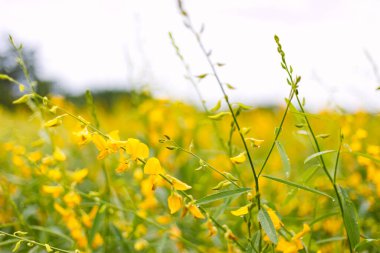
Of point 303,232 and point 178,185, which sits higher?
point 178,185

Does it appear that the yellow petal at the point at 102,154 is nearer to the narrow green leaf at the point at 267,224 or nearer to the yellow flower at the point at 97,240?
the narrow green leaf at the point at 267,224

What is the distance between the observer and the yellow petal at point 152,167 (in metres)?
1.09

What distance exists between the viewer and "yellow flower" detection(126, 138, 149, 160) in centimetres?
110

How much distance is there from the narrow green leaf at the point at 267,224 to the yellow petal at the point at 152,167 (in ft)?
0.76

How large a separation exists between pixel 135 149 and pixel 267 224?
32cm

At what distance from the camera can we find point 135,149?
1.11 metres

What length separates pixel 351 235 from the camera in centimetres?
113

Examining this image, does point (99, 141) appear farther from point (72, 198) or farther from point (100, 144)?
point (72, 198)

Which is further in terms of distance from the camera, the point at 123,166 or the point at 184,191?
the point at 184,191

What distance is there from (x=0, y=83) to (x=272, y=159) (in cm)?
805

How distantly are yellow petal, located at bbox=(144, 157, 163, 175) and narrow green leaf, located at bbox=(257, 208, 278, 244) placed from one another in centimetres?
23

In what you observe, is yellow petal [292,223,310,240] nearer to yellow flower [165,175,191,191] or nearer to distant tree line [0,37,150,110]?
yellow flower [165,175,191,191]

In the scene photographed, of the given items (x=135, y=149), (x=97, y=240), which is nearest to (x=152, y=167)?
(x=135, y=149)

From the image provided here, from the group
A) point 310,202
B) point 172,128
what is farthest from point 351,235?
point 172,128
